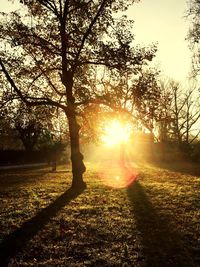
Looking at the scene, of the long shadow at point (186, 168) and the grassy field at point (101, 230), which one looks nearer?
the grassy field at point (101, 230)

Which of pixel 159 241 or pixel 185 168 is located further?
pixel 185 168

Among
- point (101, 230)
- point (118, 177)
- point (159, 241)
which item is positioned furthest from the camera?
point (118, 177)

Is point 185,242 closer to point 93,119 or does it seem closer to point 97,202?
point 97,202

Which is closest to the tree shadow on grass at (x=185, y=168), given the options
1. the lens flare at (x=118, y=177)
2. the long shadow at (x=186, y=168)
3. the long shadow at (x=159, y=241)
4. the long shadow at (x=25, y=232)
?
the long shadow at (x=186, y=168)

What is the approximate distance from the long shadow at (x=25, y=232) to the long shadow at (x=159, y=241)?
9.57 ft

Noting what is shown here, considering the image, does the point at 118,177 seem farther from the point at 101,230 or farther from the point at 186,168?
the point at 101,230

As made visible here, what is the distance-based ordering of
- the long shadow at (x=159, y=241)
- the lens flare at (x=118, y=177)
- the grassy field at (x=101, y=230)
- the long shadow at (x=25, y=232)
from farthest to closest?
the lens flare at (x=118, y=177)
the long shadow at (x=25, y=232)
the grassy field at (x=101, y=230)
the long shadow at (x=159, y=241)

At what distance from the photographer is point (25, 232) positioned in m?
9.75

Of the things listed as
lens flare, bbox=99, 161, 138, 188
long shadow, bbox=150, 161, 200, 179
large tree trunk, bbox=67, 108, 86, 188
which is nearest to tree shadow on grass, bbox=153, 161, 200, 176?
long shadow, bbox=150, 161, 200, 179

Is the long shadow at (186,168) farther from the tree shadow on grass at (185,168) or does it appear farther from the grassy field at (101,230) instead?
the grassy field at (101,230)

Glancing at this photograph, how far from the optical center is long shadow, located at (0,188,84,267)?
777 cm

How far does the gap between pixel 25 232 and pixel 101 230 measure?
7.01 ft

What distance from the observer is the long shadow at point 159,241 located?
7035mm

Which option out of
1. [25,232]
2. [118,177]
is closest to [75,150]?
[118,177]
